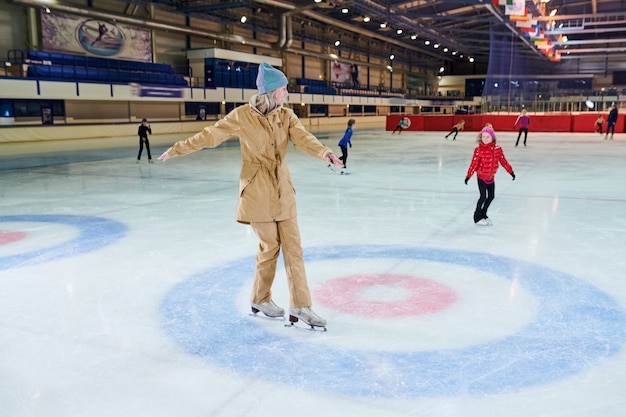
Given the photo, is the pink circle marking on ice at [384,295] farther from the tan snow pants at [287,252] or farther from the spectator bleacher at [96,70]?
the spectator bleacher at [96,70]

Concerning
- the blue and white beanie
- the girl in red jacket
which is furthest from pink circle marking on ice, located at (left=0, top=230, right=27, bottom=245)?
the girl in red jacket

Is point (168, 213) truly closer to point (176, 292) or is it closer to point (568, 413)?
point (176, 292)

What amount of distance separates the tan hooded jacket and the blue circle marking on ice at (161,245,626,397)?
812 millimetres

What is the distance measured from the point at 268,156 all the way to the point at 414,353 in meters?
1.48

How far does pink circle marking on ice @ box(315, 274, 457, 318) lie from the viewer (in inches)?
157

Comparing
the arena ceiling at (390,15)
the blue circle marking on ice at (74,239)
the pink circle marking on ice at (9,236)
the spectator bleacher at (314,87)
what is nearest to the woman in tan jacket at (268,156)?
the blue circle marking on ice at (74,239)

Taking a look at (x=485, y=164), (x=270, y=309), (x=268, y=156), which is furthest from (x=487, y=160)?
(x=268, y=156)

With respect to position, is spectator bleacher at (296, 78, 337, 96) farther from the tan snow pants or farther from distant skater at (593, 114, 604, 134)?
the tan snow pants

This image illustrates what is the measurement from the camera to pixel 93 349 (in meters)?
3.36

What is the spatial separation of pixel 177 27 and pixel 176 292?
101ft

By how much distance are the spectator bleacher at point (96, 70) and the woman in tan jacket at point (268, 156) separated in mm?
23403

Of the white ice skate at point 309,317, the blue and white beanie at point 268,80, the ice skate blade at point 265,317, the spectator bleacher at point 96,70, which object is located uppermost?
the spectator bleacher at point 96,70

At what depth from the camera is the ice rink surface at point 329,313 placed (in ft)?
9.04

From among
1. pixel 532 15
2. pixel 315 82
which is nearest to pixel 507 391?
pixel 532 15
